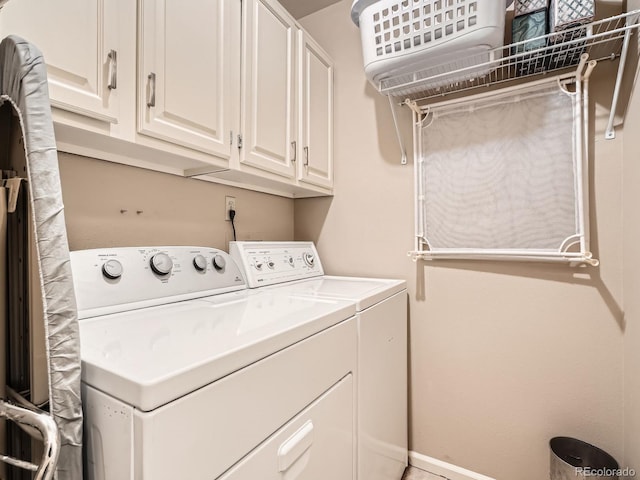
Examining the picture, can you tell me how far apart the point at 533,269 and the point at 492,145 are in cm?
60

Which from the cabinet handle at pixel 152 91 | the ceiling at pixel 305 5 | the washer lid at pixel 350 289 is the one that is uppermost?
the ceiling at pixel 305 5

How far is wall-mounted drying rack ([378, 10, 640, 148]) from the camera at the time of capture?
1.16 metres

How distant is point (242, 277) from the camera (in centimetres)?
141

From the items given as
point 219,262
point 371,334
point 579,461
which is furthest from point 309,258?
point 579,461

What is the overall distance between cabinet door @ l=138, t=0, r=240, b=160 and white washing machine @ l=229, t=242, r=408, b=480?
1.89 feet

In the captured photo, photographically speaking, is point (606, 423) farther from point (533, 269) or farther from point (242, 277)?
point (242, 277)

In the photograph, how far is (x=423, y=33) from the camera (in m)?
1.26

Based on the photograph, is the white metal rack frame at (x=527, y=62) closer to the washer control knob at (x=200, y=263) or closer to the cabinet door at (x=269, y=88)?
the cabinet door at (x=269, y=88)

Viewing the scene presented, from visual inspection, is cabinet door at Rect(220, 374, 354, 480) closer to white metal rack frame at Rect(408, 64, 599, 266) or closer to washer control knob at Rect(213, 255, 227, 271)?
washer control knob at Rect(213, 255, 227, 271)

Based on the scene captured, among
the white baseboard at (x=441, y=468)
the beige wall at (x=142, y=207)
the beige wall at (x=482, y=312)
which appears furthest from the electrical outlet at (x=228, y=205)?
the white baseboard at (x=441, y=468)

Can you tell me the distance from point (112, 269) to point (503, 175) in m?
1.61

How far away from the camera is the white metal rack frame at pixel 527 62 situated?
3.79ft

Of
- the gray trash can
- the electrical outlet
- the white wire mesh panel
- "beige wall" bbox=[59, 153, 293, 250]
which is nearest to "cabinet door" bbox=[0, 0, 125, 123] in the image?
"beige wall" bbox=[59, 153, 293, 250]

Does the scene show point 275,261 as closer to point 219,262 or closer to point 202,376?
point 219,262
